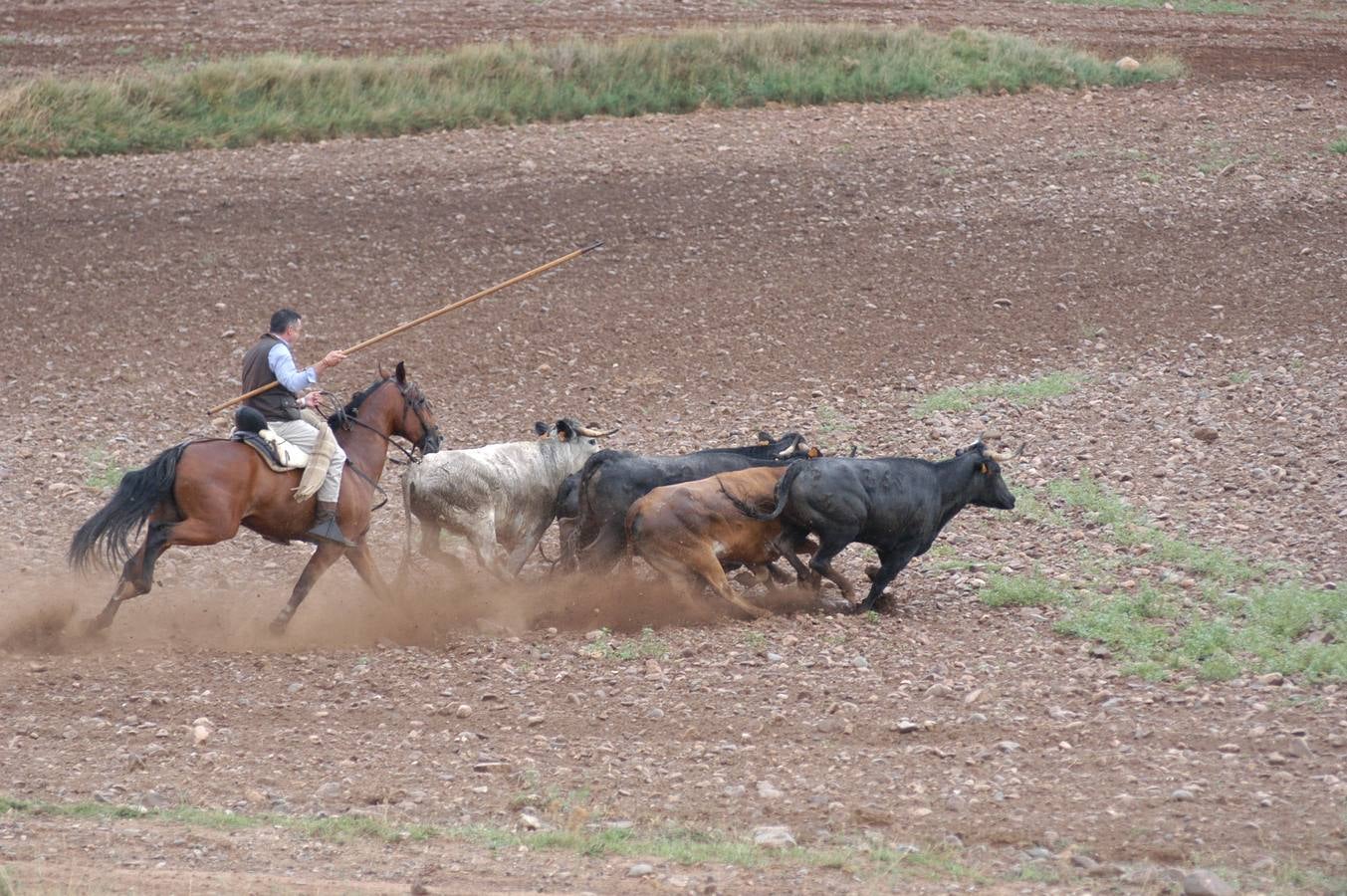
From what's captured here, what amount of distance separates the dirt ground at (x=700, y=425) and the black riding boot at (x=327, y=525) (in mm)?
653

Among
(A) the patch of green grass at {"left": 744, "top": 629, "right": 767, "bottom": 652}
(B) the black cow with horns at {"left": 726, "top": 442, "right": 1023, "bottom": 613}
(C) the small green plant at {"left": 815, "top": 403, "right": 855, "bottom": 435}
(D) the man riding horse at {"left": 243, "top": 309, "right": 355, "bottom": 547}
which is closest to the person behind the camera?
(A) the patch of green grass at {"left": 744, "top": 629, "right": 767, "bottom": 652}

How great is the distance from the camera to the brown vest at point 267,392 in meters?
12.1

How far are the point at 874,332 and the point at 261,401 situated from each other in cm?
839

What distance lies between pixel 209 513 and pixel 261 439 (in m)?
0.68

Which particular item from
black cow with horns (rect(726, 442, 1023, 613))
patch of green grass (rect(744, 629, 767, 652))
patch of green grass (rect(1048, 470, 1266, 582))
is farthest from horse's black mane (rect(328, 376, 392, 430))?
patch of green grass (rect(1048, 470, 1266, 582))

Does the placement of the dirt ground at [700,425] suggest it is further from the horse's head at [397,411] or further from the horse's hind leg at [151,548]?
the horse's head at [397,411]

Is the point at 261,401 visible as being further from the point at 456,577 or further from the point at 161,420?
the point at 161,420

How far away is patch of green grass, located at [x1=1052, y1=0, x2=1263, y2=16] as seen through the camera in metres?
30.1

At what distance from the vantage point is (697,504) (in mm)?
12367

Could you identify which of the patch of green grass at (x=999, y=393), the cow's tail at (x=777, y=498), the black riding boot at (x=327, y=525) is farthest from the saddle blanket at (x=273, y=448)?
the patch of green grass at (x=999, y=393)

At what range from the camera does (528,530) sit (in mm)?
13695

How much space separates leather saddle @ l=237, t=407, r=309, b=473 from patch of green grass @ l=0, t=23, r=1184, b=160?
1283cm

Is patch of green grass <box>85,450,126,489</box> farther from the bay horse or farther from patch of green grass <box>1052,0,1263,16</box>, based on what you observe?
patch of green grass <box>1052,0,1263,16</box>

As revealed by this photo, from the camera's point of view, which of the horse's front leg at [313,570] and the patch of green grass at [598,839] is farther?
Result: the horse's front leg at [313,570]
